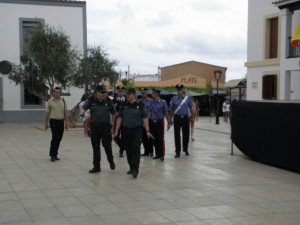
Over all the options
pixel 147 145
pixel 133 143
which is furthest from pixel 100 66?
pixel 133 143

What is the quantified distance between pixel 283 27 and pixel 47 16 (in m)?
12.6

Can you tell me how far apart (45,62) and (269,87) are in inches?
443

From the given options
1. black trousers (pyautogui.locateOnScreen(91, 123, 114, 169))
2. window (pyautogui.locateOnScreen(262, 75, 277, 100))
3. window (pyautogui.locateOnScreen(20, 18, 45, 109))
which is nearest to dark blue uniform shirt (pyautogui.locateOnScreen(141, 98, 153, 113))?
black trousers (pyautogui.locateOnScreen(91, 123, 114, 169))

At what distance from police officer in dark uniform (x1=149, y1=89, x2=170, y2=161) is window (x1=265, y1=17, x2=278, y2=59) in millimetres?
13573

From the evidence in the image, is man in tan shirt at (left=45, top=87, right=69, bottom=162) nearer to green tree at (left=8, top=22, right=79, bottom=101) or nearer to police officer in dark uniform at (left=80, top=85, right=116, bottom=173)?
police officer in dark uniform at (left=80, top=85, right=116, bottom=173)

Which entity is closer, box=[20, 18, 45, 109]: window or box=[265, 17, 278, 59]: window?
box=[265, 17, 278, 59]: window

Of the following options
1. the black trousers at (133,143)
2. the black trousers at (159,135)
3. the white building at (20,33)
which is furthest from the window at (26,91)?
the black trousers at (133,143)

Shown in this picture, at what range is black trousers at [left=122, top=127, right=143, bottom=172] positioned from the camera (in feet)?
28.0

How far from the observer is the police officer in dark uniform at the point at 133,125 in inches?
337

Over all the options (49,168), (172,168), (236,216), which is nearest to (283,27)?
(172,168)

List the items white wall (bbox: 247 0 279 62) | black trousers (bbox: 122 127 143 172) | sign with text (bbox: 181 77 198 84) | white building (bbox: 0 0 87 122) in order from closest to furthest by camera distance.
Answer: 1. black trousers (bbox: 122 127 143 172)
2. white wall (bbox: 247 0 279 62)
3. white building (bbox: 0 0 87 122)
4. sign with text (bbox: 181 77 198 84)

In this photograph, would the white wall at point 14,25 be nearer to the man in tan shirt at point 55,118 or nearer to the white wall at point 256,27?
the white wall at point 256,27

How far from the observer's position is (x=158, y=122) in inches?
425

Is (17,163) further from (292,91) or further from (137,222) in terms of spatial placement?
(292,91)
